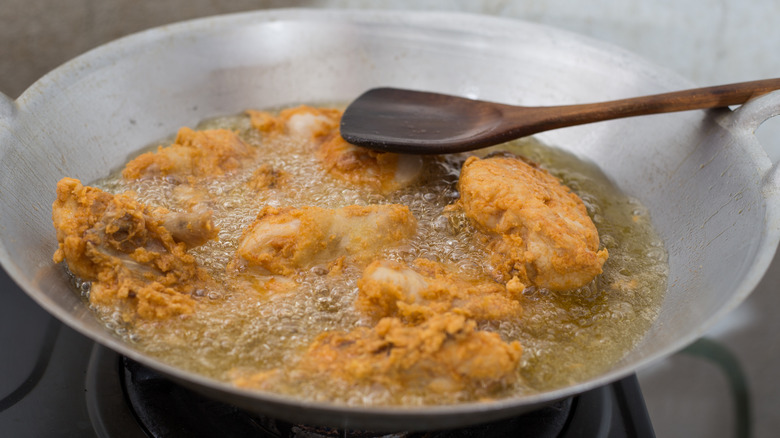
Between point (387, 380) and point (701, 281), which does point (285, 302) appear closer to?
point (387, 380)

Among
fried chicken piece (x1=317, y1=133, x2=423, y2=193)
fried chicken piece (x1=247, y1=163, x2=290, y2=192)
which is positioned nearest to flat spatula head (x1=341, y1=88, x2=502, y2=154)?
fried chicken piece (x1=317, y1=133, x2=423, y2=193)

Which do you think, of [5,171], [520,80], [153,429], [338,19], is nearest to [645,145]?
[520,80]

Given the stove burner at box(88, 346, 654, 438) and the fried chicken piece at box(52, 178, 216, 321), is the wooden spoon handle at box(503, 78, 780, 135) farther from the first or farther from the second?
the fried chicken piece at box(52, 178, 216, 321)

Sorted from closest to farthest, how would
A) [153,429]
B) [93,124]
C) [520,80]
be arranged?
[153,429]
[93,124]
[520,80]

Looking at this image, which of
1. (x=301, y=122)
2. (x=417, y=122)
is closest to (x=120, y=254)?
(x=301, y=122)

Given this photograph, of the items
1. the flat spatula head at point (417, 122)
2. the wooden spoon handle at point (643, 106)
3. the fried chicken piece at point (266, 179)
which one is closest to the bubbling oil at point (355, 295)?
the fried chicken piece at point (266, 179)

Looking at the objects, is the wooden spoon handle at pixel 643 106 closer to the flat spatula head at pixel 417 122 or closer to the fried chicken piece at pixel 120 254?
the flat spatula head at pixel 417 122

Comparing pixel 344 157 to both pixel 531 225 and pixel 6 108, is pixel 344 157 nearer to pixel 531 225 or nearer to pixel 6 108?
pixel 531 225
